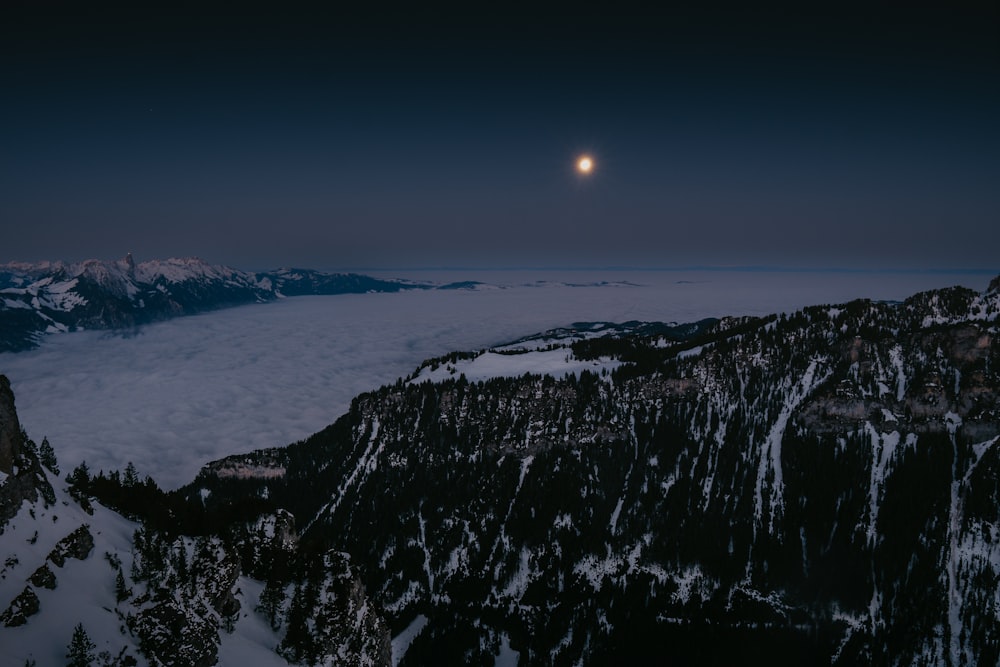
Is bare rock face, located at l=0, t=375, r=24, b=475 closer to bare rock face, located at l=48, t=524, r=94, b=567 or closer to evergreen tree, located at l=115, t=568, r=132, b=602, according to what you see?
bare rock face, located at l=48, t=524, r=94, b=567

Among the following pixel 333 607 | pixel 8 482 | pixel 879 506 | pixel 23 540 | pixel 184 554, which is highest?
pixel 8 482

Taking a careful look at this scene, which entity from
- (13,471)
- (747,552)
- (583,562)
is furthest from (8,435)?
(747,552)

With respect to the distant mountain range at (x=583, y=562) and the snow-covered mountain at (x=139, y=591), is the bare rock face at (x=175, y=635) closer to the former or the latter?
the snow-covered mountain at (x=139, y=591)

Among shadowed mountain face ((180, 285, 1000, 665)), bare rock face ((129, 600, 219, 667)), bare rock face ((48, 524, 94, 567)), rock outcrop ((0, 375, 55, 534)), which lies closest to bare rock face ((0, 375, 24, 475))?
rock outcrop ((0, 375, 55, 534))

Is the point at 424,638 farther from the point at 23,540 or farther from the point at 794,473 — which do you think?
the point at 794,473

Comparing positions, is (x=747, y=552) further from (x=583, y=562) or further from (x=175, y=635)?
(x=175, y=635)

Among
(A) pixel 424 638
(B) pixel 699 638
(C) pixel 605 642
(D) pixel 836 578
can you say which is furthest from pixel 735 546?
(A) pixel 424 638
